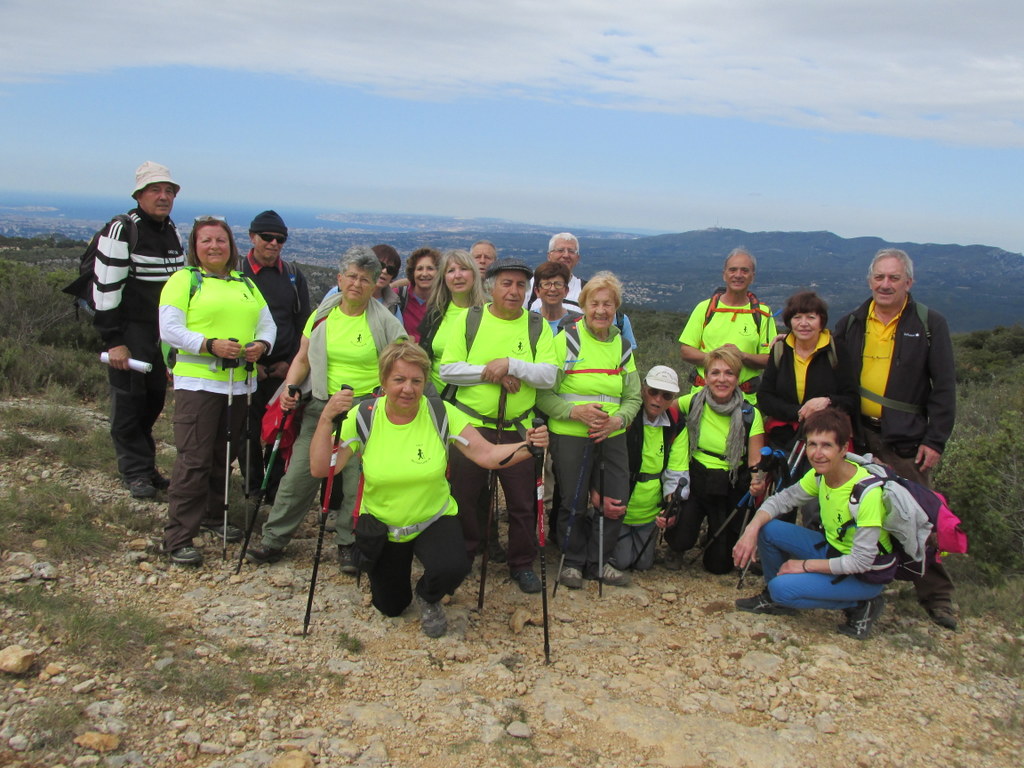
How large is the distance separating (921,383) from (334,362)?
421cm

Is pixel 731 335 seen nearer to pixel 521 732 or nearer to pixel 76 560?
pixel 521 732

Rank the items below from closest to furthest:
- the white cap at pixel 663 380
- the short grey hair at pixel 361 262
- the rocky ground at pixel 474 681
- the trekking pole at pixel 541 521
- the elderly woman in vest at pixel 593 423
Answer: the rocky ground at pixel 474 681, the trekking pole at pixel 541 521, the short grey hair at pixel 361 262, the elderly woman in vest at pixel 593 423, the white cap at pixel 663 380

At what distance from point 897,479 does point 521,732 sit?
2.93m

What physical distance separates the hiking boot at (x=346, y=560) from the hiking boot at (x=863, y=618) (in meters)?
3.51

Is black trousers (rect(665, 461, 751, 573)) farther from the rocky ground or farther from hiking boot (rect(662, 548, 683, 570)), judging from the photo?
the rocky ground

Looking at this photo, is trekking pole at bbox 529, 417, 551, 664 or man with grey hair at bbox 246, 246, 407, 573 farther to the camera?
man with grey hair at bbox 246, 246, 407, 573

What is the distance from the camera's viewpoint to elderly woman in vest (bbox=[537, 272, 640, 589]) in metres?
5.23

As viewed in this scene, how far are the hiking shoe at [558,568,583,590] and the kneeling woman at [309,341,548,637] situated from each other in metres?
1.19

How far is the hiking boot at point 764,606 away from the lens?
5.16 metres

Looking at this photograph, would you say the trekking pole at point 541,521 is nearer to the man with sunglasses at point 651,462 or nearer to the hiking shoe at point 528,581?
the hiking shoe at point 528,581

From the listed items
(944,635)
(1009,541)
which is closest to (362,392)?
(944,635)

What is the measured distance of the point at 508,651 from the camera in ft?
15.0

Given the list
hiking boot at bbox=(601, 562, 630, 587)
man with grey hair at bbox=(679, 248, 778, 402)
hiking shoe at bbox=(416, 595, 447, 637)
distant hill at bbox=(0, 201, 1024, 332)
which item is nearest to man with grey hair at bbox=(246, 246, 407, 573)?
hiking shoe at bbox=(416, 595, 447, 637)

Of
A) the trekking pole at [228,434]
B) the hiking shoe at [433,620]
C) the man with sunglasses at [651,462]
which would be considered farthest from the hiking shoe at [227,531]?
the man with sunglasses at [651,462]
